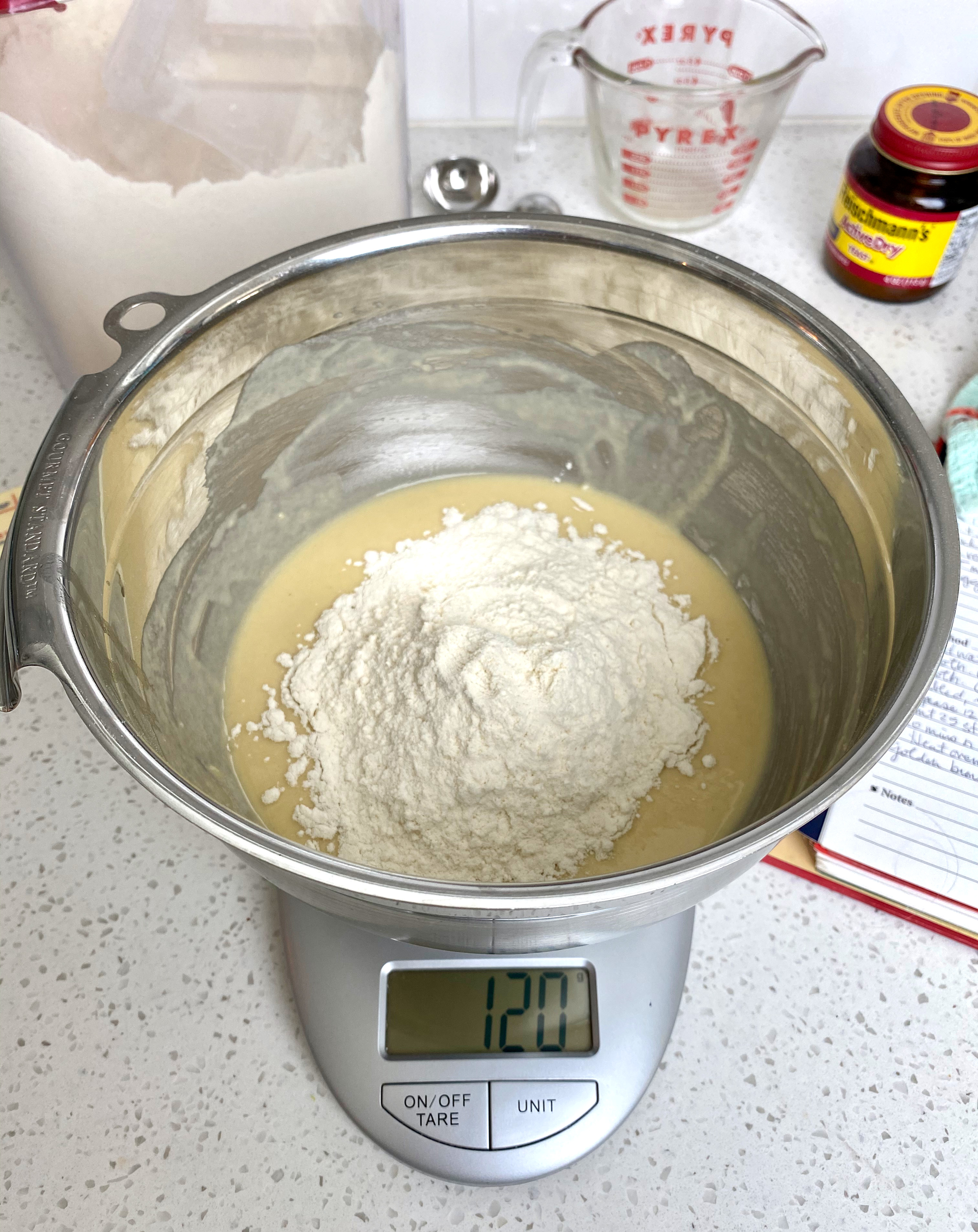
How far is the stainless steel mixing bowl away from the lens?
46 centimetres

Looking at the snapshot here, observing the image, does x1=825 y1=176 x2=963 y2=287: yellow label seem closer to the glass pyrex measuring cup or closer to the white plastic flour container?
the glass pyrex measuring cup

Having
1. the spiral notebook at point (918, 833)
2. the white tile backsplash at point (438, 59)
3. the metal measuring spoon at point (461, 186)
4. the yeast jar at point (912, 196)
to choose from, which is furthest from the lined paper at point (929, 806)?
the white tile backsplash at point (438, 59)

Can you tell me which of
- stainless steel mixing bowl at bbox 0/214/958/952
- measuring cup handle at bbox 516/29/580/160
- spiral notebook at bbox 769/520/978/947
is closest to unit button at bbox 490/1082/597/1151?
stainless steel mixing bowl at bbox 0/214/958/952

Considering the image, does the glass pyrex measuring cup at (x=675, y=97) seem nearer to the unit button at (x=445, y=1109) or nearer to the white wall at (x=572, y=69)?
the white wall at (x=572, y=69)

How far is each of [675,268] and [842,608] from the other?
0.89ft

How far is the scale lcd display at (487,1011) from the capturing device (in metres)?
0.57

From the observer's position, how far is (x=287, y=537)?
0.84 m

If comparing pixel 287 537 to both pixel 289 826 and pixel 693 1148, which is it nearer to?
pixel 289 826

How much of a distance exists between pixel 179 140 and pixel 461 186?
0.39 metres

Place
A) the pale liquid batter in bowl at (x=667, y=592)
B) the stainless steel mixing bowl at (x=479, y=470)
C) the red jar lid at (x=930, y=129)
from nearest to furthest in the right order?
the stainless steel mixing bowl at (x=479, y=470) → the pale liquid batter in bowl at (x=667, y=592) → the red jar lid at (x=930, y=129)

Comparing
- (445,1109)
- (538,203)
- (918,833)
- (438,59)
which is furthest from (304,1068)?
(438,59)

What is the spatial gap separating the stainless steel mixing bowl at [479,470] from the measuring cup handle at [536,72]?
0.31 metres

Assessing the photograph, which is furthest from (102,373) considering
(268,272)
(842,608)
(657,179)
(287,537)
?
(657,179)

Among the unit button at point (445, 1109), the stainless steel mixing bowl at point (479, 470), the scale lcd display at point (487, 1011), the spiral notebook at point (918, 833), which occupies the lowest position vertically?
the unit button at point (445, 1109)
